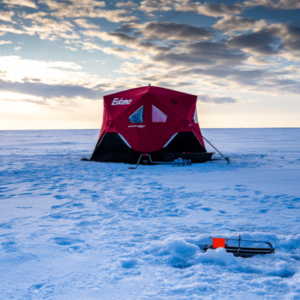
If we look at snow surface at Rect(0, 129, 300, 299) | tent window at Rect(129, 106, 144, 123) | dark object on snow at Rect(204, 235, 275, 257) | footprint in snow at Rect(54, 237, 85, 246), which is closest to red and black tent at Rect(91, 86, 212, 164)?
tent window at Rect(129, 106, 144, 123)

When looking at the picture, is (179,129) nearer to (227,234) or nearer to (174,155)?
(174,155)

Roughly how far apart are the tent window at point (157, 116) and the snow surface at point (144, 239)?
438 centimetres

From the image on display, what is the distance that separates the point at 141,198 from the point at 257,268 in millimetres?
3010

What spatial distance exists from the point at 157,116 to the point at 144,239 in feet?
25.5

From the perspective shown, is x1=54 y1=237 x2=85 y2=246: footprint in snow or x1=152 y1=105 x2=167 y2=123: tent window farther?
x1=152 y1=105 x2=167 y2=123: tent window

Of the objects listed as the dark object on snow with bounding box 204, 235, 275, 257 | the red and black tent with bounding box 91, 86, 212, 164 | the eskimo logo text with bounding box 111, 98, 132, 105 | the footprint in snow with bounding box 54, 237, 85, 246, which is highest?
the eskimo logo text with bounding box 111, 98, 132, 105

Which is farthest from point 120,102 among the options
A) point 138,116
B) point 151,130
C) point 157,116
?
point 151,130

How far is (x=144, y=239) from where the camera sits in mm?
3400

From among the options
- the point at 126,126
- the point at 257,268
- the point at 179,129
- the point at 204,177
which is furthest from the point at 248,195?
the point at 126,126

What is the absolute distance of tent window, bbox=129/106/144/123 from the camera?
35.3ft

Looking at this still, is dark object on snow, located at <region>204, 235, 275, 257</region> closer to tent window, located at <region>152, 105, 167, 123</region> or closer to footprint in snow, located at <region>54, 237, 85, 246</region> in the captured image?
footprint in snow, located at <region>54, 237, 85, 246</region>

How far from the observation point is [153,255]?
9.80 ft

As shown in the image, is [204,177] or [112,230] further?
[204,177]

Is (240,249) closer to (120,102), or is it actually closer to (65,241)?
(65,241)
